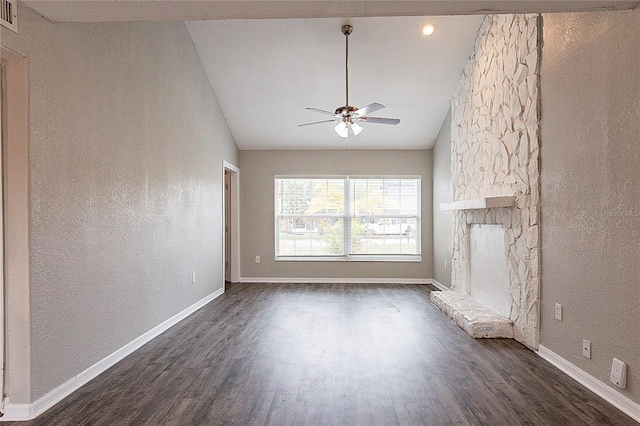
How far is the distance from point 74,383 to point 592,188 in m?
3.73

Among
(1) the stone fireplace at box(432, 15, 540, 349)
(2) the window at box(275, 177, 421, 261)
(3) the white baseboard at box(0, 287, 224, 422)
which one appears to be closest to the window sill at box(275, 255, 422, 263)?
(2) the window at box(275, 177, 421, 261)

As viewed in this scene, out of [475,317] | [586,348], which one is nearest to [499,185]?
[475,317]

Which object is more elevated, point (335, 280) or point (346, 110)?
point (346, 110)

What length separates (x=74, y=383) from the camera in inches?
114

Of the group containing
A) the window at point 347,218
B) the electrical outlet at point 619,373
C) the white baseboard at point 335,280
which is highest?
the window at point 347,218

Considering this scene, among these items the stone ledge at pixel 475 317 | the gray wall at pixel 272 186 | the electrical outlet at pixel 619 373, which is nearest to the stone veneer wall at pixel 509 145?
the stone ledge at pixel 475 317

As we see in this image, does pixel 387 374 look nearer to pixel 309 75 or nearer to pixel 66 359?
pixel 66 359

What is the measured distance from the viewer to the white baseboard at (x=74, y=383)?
8.11 feet

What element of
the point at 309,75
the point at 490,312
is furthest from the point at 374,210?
the point at 490,312

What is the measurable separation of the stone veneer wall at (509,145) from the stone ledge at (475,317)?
124 millimetres

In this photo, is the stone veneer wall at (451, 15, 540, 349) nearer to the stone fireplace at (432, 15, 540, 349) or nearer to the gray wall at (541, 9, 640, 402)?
the stone fireplace at (432, 15, 540, 349)

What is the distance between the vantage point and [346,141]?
741cm

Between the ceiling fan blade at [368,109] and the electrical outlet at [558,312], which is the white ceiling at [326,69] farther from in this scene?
the electrical outlet at [558,312]

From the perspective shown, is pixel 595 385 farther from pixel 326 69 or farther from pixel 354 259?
pixel 354 259
